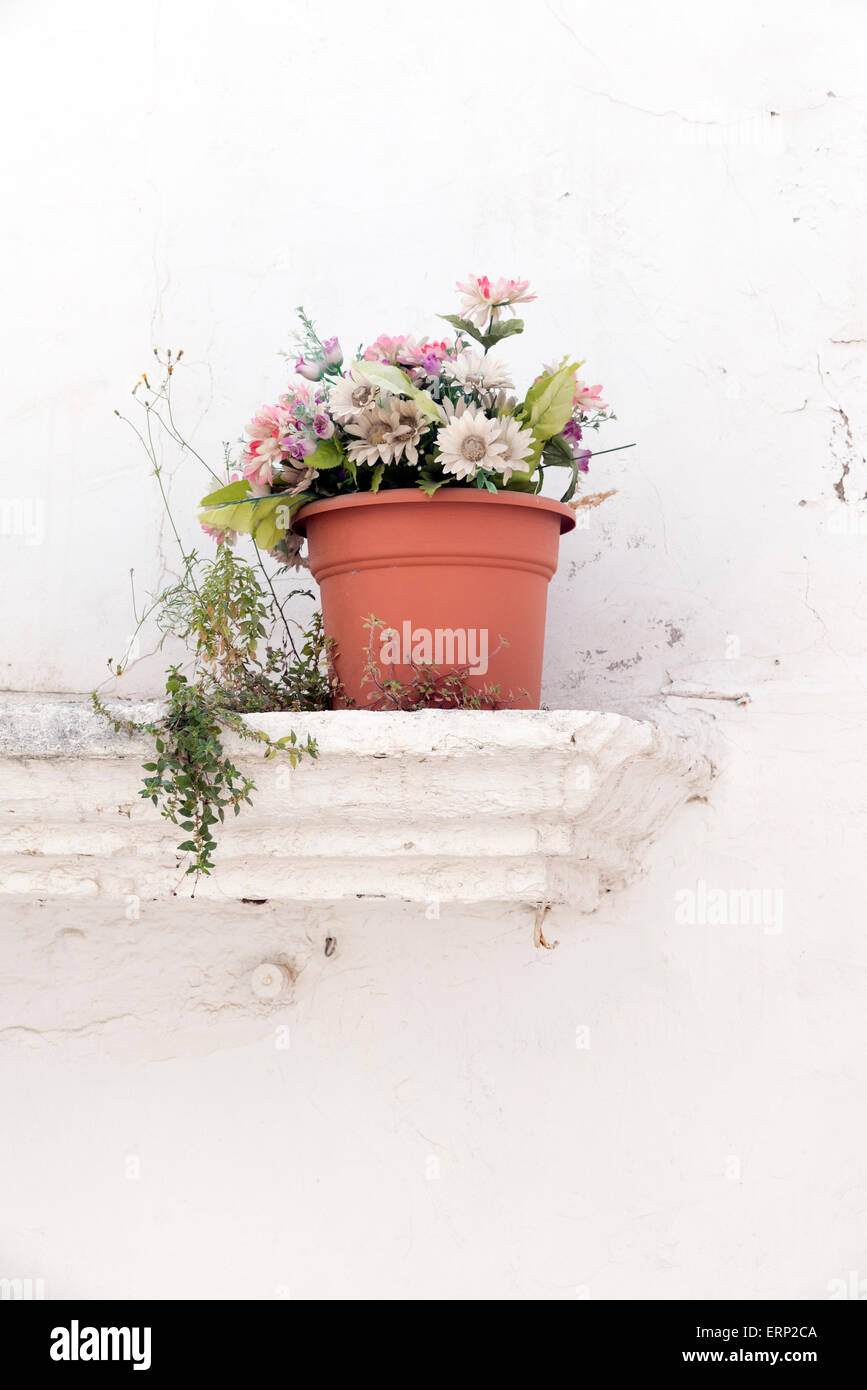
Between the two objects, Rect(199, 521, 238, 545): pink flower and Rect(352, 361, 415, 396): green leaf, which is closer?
Rect(352, 361, 415, 396): green leaf

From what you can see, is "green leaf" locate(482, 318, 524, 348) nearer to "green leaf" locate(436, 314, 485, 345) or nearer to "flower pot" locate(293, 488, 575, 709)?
"green leaf" locate(436, 314, 485, 345)

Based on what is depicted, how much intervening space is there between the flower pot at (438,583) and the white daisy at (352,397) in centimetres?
9

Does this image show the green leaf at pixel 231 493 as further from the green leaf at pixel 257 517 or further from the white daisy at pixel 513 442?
the white daisy at pixel 513 442

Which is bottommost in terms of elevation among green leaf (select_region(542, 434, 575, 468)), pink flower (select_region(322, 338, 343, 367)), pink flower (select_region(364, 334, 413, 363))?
green leaf (select_region(542, 434, 575, 468))

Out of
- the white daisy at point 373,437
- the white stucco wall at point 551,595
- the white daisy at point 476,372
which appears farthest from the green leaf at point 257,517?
the white stucco wall at point 551,595

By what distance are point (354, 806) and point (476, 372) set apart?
0.50 metres

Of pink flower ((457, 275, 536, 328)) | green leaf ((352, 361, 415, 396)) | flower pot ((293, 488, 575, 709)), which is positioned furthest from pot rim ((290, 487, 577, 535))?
pink flower ((457, 275, 536, 328))

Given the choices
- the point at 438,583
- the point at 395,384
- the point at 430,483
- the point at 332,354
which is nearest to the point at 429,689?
the point at 438,583

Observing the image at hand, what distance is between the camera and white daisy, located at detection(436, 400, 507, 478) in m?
1.26

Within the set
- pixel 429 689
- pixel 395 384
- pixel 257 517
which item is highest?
pixel 395 384

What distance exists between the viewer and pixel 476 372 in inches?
52.1

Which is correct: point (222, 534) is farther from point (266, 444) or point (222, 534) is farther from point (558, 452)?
point (558, 452)

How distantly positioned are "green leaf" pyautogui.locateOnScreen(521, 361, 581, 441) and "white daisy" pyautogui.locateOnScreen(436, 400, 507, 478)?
95 mm

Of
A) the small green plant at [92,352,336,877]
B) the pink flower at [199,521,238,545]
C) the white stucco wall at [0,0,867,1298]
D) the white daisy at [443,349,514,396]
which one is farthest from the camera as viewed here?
the white stucco wall at [0,0,867,1298]
